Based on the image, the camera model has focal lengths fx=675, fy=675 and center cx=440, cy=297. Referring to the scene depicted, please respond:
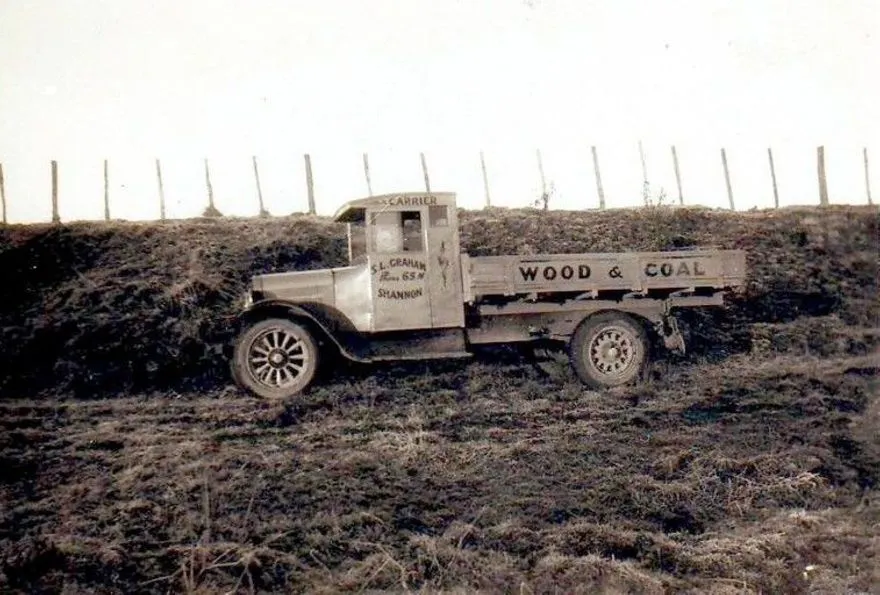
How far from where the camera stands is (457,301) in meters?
7.66

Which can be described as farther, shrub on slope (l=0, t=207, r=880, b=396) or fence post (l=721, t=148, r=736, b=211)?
fence post (l=721, t=148, r=736, b=211)

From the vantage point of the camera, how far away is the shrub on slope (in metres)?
9.11

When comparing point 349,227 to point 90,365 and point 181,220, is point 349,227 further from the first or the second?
point 181,220

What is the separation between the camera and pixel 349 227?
814cm

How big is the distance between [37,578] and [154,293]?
7.10 metres

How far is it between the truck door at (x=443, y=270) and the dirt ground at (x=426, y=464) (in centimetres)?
98

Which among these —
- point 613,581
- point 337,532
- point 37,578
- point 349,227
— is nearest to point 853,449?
point 613,581

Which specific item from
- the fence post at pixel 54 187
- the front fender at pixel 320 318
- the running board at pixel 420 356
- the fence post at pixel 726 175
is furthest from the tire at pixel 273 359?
the fence post at pixel 726 175

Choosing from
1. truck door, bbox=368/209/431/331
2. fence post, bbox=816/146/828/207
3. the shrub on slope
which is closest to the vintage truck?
truck door, bbox=368/209/431/331

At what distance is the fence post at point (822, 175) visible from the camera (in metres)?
18.7

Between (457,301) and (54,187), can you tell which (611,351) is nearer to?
(457,301)

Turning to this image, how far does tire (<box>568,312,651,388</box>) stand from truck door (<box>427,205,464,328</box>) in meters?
1.40

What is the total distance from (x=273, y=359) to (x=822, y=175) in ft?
57.6

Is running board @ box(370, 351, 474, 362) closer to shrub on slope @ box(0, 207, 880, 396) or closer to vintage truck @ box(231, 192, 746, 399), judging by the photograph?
vintage truck @ box(231, 192, 746, 399)
